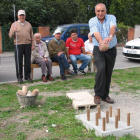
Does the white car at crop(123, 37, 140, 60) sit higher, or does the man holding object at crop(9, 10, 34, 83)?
the man holding object at crop(9, 10, 34, 83)

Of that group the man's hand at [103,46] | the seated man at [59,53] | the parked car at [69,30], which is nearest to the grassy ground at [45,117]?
the seated man at [59,53]

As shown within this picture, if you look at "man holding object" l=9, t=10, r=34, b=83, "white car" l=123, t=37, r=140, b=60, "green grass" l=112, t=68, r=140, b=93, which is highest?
"man holding object" l=9, t=10, r=34, b=83

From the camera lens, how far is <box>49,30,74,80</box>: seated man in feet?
24.3

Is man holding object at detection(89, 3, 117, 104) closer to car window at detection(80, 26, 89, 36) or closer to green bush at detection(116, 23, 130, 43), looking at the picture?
car window at detection(80, 26, 89, 36)

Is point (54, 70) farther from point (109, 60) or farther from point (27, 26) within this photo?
point (109, 60)

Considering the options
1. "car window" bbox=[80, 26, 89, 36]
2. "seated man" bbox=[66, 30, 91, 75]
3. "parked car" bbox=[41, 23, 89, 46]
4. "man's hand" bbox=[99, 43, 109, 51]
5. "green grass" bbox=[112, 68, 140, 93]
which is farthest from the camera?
"car window" bbox=[80, 26, 89, 36]

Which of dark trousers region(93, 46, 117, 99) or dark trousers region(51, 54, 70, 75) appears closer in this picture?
dark trousers region(93, 46, 117, 99)

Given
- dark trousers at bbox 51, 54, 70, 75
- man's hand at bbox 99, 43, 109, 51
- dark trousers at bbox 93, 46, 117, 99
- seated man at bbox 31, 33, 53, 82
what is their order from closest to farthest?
man's hand at bbox 99, 43, 109, 51 → dark trousers at bbox 93, 46, 117, 99 → seated man at bbox 31, 33, 53, 82 → dark trousers at bbox 51, 54, 70, 75

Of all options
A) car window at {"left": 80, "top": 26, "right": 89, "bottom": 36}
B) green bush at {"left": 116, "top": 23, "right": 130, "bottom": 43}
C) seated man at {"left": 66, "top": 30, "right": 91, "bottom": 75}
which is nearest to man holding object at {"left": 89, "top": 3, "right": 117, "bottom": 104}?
seated man at {"left": 66, "top": 30, "right": 91, "bottom": 75}

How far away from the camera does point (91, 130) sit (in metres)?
3.60

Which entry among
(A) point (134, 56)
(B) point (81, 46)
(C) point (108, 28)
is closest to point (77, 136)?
(C) point (108, 28)

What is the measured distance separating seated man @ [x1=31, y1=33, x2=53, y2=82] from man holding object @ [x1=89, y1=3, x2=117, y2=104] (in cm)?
272

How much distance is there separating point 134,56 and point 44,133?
8546 mm

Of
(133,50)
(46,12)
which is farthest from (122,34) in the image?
(133,50)
